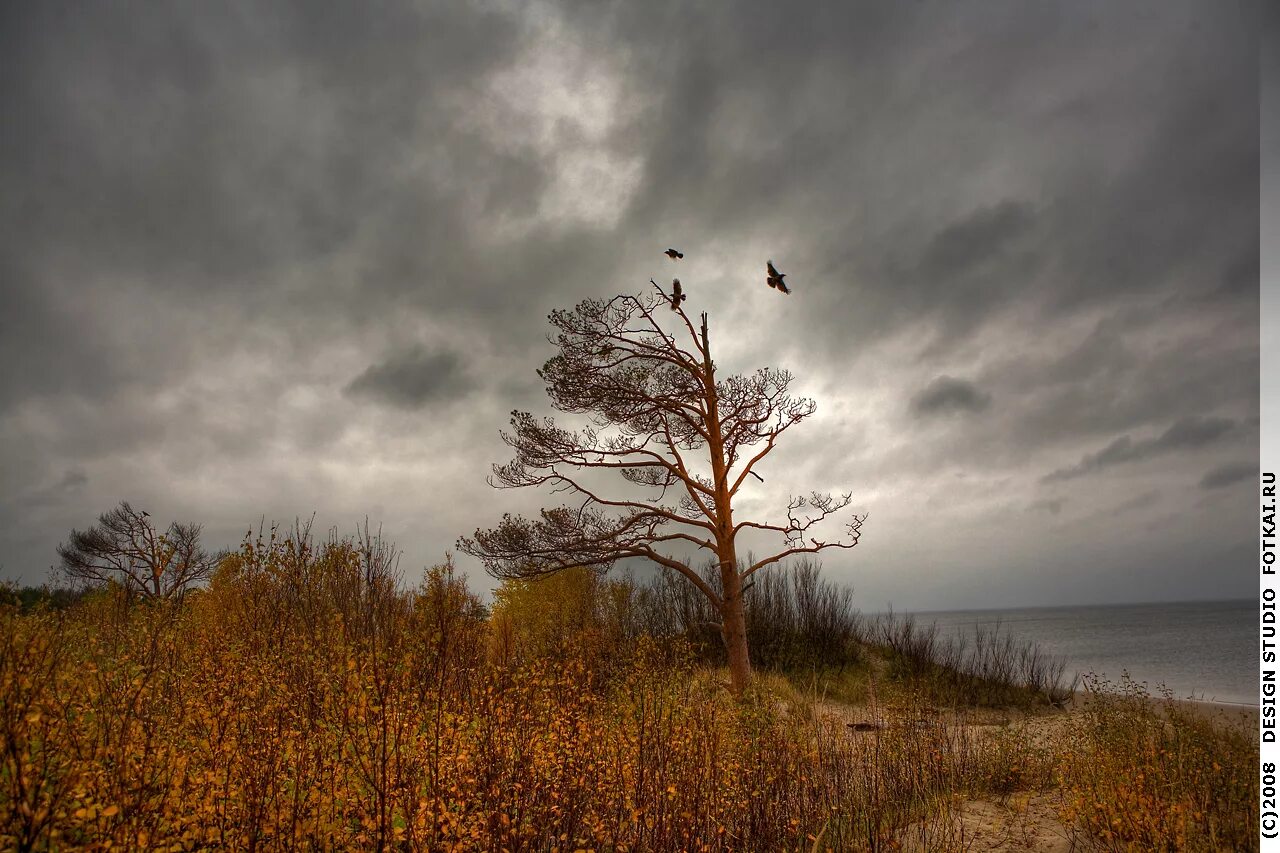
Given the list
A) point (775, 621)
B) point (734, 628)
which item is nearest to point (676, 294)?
point (734, 628)

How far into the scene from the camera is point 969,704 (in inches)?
619

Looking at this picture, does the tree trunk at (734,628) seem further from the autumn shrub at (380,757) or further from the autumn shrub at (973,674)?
the autumn shrub at (973,674)

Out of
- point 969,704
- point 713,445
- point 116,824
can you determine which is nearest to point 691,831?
point 116,824

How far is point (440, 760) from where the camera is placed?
528 cm

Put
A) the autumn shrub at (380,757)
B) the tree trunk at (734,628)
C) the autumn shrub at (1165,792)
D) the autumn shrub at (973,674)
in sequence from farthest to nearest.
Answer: the autumn shrub at (973,674) < the tree trunk at (734,628) < the autumn shrub at (1165,792) < the autumn shrub at (380,757)

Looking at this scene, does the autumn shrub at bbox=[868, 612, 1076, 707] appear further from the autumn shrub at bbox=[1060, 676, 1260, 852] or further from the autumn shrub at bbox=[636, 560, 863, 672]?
the autumn shrub at bbox=[1060, 676, 1260, 852]

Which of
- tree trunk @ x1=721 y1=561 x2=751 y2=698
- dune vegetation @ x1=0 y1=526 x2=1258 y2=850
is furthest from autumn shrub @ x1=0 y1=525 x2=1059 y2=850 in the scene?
tree trunk @ x1=721 y1=561 x2=751 y2=698

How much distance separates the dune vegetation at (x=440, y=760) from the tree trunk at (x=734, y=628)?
2.06 m

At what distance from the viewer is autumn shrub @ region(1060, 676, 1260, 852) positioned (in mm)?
5438

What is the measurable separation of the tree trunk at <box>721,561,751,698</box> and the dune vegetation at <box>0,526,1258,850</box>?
2.06m

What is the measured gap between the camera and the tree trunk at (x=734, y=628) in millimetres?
11656

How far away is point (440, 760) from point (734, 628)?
756 centimetres

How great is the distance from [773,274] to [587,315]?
409 centimetres

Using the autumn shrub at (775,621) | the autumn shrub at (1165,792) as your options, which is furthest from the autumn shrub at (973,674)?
the autumn shrub at (1165,792)
